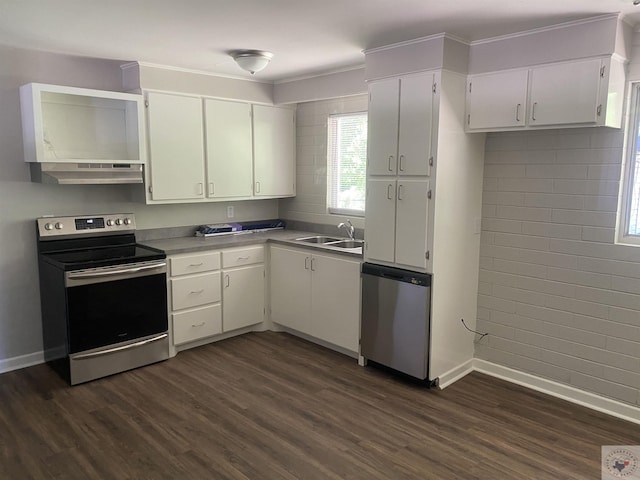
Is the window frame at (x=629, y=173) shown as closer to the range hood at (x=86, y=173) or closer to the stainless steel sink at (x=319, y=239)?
the stainless steel sink at (x=319, y=239)

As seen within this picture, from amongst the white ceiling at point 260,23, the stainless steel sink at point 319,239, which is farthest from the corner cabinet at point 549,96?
the stainless steel sink at point 319,239

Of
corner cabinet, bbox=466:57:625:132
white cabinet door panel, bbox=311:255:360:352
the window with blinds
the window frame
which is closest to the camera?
corner cabinet, bbox=466:57:625:132

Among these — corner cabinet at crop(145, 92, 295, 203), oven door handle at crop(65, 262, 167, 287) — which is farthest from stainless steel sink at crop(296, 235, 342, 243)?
oven door handle at crop(65, 262, 167, 287)

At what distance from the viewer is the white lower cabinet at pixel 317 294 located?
12.7 ft

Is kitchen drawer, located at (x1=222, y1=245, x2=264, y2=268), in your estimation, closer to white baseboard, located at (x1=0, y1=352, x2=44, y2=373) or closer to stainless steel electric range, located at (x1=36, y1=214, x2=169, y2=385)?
A: stainless steel electric range, located at (x1=36, y1=214, x2=169, y2=385)

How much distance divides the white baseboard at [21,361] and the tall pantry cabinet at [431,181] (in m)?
2.69

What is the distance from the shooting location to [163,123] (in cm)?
402

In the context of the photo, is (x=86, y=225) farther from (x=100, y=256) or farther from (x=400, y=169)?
(x=400, y=169)

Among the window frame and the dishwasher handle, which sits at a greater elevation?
the window frame

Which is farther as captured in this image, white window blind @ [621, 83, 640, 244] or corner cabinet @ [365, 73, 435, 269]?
corner cabinet @ [365, 73, 435, 269]

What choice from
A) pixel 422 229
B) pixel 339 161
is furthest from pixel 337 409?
pixel 339 161

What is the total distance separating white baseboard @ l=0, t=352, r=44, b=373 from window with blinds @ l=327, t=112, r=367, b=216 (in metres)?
2.80

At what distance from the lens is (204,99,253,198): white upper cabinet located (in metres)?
4.34

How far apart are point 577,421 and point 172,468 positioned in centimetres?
241
